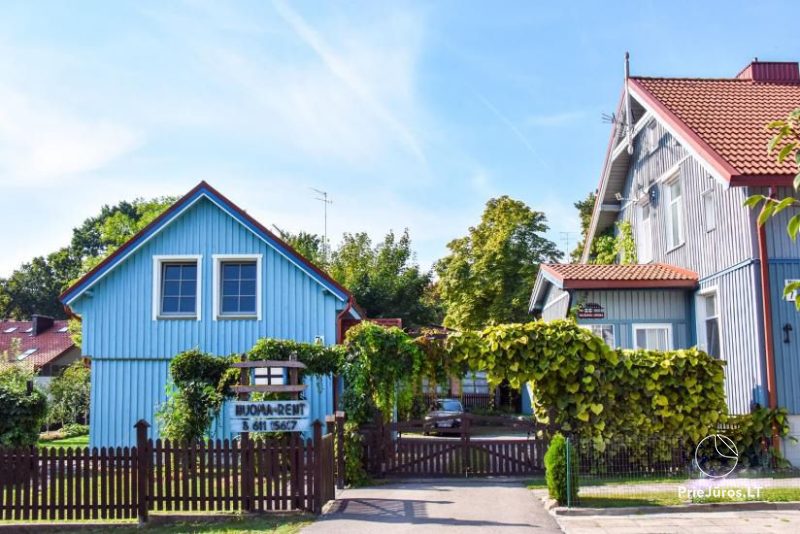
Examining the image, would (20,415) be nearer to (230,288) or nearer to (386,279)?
(230,288)

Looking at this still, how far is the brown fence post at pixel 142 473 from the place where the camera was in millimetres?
11469

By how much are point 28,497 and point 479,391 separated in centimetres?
2796

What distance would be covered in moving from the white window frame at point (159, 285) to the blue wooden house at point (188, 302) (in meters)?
0.02

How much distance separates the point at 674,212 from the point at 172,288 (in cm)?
1240

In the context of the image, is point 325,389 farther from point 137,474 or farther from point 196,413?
point 137,474

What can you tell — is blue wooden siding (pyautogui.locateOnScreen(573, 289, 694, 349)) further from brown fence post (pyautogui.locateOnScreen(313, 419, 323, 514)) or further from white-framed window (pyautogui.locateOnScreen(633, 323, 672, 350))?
brown fence post (pyautogui.locateOnScreen(313, 419, 323, 514))

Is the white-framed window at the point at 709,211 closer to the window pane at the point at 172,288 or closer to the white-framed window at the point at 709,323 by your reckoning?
the white-framed window at the point at 709,323

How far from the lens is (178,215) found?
64.3 ft

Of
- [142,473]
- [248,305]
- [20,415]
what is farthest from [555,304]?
[20,415]

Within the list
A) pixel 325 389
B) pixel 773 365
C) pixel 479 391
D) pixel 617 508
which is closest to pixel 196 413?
pixel 325 389

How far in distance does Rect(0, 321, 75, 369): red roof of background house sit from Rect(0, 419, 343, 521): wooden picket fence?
35.9 meters

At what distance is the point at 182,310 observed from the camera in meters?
19.6

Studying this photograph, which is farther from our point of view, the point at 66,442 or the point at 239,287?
the point at 66,442

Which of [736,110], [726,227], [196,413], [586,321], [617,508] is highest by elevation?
[736,110]
